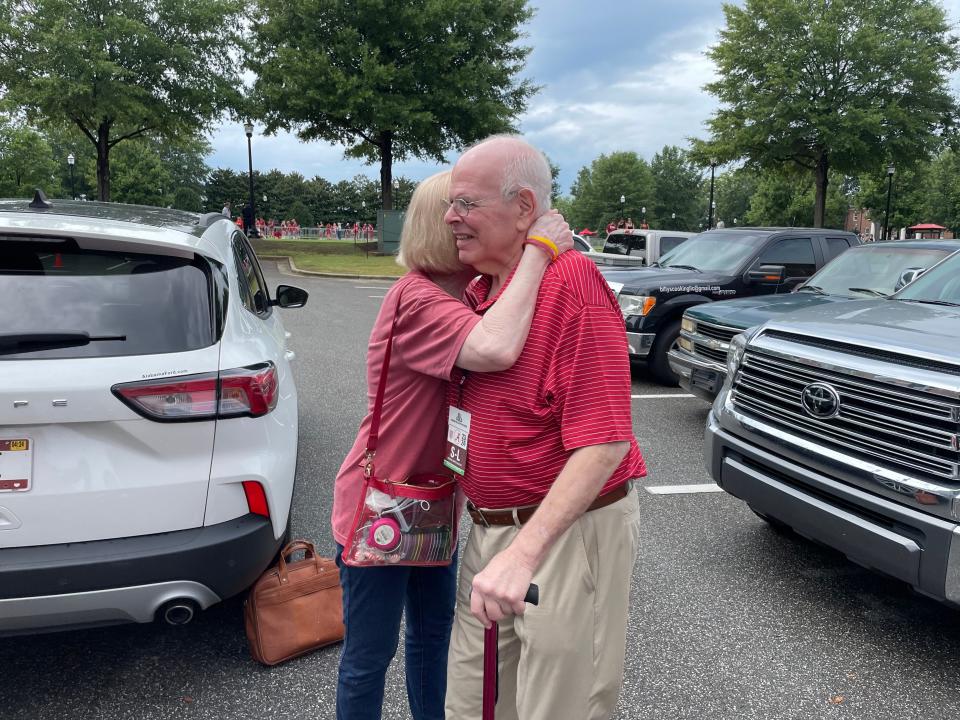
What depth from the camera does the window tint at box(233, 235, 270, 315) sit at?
3396 millimetres

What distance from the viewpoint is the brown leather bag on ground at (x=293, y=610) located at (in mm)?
2742

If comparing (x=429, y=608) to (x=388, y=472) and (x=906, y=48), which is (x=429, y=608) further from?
(x=906, y=48)

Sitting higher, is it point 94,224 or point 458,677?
point 94,224

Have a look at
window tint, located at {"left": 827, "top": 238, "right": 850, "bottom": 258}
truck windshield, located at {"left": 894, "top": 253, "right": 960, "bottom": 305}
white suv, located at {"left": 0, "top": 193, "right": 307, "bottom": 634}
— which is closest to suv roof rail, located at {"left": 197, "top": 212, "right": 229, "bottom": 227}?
white suv, located at {"left": 0, "top": 193, "right": 307, "bottom": 634}

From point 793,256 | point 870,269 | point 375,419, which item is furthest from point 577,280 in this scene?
point 793,256

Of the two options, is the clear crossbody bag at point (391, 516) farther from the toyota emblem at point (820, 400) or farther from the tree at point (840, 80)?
the tree at point (840, 80)

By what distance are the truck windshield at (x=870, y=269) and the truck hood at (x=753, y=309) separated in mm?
301

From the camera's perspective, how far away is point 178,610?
2.44m

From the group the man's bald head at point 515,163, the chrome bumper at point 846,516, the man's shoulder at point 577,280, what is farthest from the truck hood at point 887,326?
the man's bald head at point 515,163

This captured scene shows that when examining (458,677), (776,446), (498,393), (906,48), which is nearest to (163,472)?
(458,677)

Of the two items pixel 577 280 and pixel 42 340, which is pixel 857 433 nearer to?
pixel 577 280

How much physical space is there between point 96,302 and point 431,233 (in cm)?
140

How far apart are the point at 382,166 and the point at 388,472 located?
29.3 meters

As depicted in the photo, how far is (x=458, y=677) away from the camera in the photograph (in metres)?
1.83
